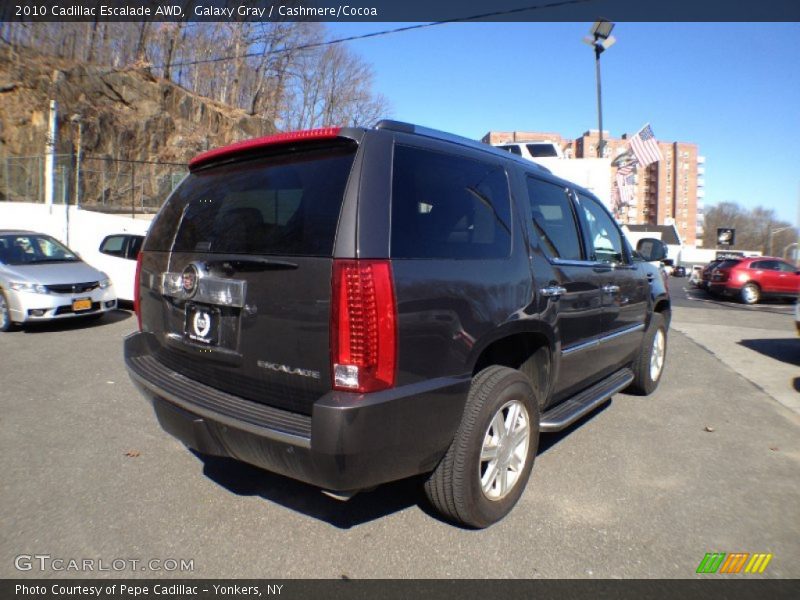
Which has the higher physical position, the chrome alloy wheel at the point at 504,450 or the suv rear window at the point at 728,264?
the suv rear window at the point at 728,264

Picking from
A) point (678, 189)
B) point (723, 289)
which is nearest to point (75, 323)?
point (723, 289)

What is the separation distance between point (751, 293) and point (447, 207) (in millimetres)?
19505

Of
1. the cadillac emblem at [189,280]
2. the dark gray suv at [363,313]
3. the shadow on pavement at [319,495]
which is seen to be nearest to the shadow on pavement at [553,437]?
the dark gray suv at [363,313]

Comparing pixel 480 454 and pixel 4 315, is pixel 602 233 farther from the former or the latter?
pixel 4 315

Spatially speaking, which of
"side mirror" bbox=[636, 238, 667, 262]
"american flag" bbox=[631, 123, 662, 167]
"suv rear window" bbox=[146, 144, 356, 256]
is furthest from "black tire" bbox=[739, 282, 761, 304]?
"suv rear window" bbox=[146, 144, 356, 256]

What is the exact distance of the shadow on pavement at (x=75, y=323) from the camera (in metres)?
8.34

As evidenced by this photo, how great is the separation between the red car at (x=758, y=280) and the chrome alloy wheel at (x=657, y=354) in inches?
605

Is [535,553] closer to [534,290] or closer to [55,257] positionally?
[534,290]

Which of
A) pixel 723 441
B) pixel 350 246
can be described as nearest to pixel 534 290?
pixel 350 246

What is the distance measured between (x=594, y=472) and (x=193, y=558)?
252cm

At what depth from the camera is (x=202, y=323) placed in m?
2.70

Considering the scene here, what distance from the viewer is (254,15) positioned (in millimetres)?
29156

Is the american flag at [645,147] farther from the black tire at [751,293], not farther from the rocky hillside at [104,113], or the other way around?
the rocky hillside at [104,113]

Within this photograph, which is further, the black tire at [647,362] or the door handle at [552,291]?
the black tire at [647,362]
